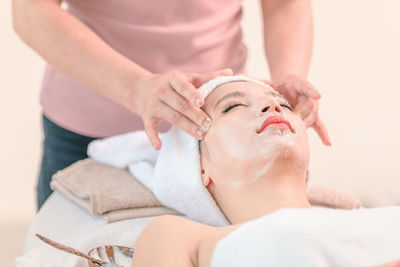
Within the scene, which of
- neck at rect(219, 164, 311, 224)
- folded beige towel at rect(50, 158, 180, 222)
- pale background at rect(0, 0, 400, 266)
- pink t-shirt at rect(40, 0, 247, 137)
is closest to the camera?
neck at rect(219, 164, 311, 224)

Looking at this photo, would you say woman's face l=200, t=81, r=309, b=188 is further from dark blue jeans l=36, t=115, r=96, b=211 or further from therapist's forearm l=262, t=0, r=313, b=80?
dark blue jeans l=36, t=115, r=96, b=211

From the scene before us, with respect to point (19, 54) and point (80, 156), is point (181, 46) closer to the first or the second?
point (80, 156)

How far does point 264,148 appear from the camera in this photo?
1168mm

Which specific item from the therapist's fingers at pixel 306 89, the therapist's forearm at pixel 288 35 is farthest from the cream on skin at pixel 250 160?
the therapist's forearm at pixel 288 35

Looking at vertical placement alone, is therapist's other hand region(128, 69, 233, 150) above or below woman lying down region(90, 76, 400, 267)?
above

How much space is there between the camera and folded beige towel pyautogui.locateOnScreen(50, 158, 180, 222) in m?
1.36

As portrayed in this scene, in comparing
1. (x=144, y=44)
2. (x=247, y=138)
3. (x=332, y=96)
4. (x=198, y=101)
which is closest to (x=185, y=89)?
(x=198, y=101)

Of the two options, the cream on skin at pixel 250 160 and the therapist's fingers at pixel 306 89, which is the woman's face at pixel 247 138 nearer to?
the cream on skin at pixel 250 160

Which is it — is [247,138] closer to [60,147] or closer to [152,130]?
[152,130]

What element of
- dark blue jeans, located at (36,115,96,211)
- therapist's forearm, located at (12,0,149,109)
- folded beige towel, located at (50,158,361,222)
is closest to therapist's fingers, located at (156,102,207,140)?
therapist's forearm, located at (12,0,149,109)

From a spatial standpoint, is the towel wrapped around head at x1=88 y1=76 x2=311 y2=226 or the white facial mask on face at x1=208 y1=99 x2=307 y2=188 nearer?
the white facial mask on face at x1=208 y1=99 x2=307 y2=188

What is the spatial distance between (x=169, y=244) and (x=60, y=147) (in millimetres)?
806

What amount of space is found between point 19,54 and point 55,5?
1.30m

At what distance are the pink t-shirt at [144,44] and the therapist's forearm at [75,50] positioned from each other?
152 millimetres
